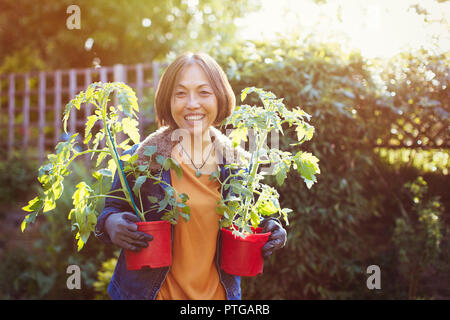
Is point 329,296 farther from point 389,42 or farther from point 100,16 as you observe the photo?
point 100,16

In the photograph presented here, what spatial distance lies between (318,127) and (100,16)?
23.6ft

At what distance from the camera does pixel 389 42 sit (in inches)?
102

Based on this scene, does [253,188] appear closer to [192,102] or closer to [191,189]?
[191,189]

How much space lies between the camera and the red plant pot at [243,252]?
135cm

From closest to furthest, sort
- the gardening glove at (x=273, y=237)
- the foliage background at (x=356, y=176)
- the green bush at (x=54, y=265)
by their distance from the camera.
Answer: the gardening glove at (x=273, y=237) < the foliage background at (x=356, y=176) < the green bush at (x=54, y=265)

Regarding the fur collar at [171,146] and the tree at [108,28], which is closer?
the fur collar at [171,146]

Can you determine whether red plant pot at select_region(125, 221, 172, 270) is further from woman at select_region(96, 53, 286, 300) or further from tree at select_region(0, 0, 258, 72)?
tree at select_region(0, 0, 258, 72)

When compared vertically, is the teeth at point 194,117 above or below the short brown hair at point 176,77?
below

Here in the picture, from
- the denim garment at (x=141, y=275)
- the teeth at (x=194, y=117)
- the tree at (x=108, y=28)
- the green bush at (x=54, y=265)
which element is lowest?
the green bush at (x=54, y=265)

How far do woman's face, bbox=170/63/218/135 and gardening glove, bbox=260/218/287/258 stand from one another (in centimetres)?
44

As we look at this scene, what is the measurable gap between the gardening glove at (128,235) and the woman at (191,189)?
0.03 metres

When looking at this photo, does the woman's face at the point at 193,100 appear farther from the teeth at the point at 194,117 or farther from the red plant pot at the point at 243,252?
the red plant pot at the point at 243,252

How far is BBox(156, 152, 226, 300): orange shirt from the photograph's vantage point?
4.76ft

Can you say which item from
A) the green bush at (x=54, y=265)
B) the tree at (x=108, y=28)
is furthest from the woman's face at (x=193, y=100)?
the tree at (x=108, y=28)
